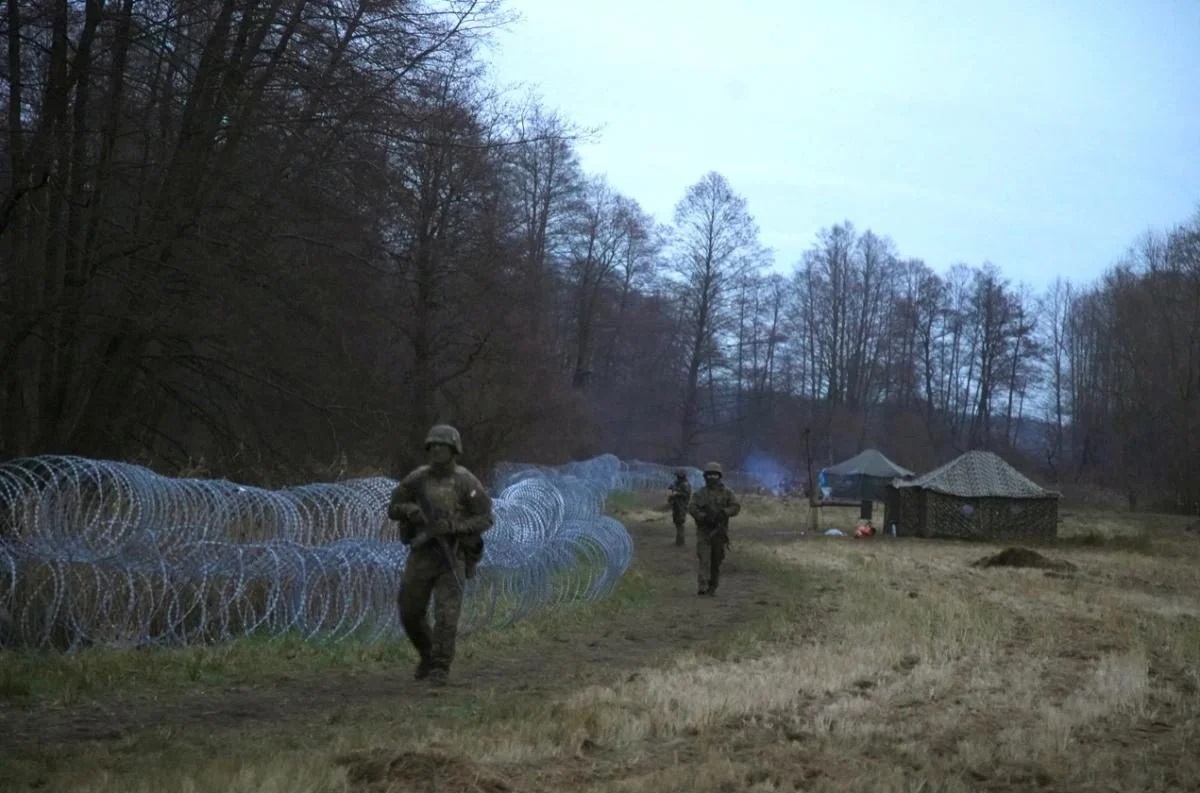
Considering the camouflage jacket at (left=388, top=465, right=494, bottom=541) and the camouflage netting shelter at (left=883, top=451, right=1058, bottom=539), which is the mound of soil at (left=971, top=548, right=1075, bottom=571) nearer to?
the camouflage netting shelter at (left=883, top=451, right=1058, bottom=539)

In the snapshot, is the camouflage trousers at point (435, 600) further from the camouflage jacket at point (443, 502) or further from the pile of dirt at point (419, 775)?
the pile of dirt at point (419, 775)

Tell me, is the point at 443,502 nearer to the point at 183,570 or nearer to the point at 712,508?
the point at 183,570

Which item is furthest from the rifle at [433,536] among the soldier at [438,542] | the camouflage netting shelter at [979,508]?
the camouflage netting shelter at [979,508]

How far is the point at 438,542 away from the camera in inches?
435

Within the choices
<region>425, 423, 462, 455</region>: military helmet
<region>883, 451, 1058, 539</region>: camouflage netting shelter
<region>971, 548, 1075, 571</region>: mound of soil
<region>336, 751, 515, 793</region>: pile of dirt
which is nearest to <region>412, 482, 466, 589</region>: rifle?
<region>425, 423, 462, 455</region>: military helmet

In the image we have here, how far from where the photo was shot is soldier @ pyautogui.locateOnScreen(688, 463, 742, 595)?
20000 mm

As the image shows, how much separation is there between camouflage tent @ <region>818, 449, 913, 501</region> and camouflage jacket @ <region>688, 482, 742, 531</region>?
117 ft

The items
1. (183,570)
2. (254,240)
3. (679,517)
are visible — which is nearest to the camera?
(183,570)

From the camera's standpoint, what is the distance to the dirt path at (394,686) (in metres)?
9.12

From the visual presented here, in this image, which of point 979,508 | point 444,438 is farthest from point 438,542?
point 979,508

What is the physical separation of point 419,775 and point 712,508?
43.2 feet

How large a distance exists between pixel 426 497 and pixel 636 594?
9293 mm

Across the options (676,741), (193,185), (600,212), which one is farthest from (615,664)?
(600,212)

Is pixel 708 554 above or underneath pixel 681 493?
underneath
